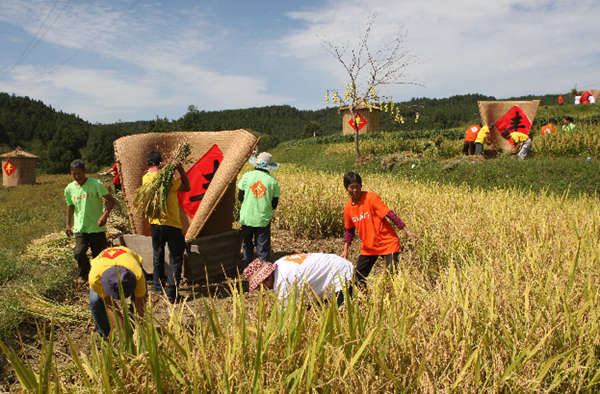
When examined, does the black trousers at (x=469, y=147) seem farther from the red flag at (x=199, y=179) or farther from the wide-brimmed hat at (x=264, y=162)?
the red flag at (x=199, y=179)

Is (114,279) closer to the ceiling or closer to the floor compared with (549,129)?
closer to the floor

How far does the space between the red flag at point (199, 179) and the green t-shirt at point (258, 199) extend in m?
0.82

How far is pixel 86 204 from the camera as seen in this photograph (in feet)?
14.8

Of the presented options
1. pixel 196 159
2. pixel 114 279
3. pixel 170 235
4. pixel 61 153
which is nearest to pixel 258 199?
pixel 170 235

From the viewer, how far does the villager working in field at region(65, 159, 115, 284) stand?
452 cm

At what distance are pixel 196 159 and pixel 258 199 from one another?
1.32 meters

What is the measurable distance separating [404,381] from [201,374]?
86 cm

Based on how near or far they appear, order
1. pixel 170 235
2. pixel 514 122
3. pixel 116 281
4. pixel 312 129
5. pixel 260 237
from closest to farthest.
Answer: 1. pixel 116 281
2. pixel 170 235
3. pixel 260 237
4. pixel 514 122
5. pixel 312 129

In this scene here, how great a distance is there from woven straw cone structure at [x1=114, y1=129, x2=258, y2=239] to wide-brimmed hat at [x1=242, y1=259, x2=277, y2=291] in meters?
1.99

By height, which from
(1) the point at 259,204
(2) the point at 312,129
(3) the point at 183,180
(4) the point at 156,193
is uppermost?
(2) the point at 312,129

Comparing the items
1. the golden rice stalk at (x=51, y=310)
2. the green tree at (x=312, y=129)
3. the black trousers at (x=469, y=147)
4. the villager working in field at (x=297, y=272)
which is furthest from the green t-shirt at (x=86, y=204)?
the green tree at (x=312, y=129)

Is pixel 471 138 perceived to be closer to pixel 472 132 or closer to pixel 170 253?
pixel 472 132

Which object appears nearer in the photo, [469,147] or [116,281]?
[116,281]

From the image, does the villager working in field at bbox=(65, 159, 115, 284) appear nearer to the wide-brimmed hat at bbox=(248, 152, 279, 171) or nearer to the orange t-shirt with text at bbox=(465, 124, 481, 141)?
the wide-brimmed hat at bbox=(248, 152, 279, 171)
